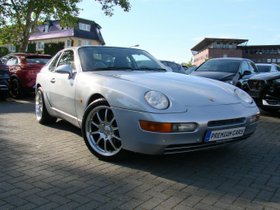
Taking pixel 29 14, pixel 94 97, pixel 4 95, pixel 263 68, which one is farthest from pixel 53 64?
pixel 29 14

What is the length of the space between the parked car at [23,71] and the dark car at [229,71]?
4834 mm

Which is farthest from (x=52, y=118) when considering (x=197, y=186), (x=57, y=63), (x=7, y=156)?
(x=197, y=186)

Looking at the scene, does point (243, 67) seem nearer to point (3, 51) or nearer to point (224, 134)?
point (224, 134)

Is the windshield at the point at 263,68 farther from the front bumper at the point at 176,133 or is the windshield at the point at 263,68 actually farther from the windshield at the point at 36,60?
the front bumper at the point at 176,133

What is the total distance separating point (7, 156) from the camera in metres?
4.46

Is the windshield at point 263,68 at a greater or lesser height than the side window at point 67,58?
lesser

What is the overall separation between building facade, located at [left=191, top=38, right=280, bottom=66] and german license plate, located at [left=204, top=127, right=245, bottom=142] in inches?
3271

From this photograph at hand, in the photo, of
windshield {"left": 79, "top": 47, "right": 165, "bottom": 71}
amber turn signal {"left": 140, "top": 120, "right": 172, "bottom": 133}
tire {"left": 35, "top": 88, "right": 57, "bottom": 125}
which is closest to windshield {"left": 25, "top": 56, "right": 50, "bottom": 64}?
tire {"left": 35, "top": 88, "right": 57, "bottom": 125}

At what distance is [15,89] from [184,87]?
8.36 meters

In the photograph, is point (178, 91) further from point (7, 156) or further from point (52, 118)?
point (52, 118)

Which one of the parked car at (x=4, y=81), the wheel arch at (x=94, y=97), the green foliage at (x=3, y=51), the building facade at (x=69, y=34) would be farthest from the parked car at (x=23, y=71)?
the building facade at (x=69, y=34)

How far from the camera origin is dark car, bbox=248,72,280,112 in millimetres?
7543

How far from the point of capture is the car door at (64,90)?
16.7ft

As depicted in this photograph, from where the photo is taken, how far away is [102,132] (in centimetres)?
439
